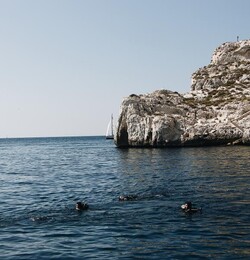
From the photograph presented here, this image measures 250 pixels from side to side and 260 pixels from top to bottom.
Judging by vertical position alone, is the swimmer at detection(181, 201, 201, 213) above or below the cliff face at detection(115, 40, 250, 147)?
below

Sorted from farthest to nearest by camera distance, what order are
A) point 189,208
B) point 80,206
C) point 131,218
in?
point 80,206, point 189,208, point 131,218

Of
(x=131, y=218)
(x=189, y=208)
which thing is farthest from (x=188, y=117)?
(x=131, y=218)

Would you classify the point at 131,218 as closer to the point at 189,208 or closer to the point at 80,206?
the point at 189,208

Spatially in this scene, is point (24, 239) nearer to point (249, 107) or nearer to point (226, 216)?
point (226, 216)

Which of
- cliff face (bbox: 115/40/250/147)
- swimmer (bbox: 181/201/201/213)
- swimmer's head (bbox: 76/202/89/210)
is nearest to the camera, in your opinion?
swimmer (bbox: 181/201/201/213)

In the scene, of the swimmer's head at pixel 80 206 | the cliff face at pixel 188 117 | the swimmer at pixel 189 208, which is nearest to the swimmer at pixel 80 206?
the swimmer's head at pixel 80 206

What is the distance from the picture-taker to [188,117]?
97.1 metres

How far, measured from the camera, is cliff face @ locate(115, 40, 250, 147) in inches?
3519

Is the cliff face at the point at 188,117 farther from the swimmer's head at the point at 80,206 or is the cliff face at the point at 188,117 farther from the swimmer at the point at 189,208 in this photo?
the swimmer at the point at 189,208

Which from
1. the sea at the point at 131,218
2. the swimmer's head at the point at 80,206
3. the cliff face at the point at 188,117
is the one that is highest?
the cliff face at the point at 188,117

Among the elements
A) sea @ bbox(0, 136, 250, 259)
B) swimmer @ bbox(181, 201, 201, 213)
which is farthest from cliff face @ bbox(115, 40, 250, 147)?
swimmer @ bbox(181, 201, 201, 213)

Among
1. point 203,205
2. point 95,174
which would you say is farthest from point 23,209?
point 95,174

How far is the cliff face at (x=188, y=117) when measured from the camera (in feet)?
293

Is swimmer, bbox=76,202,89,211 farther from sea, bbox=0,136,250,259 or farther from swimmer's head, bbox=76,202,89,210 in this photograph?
sea, bbox=0,136,250,259
